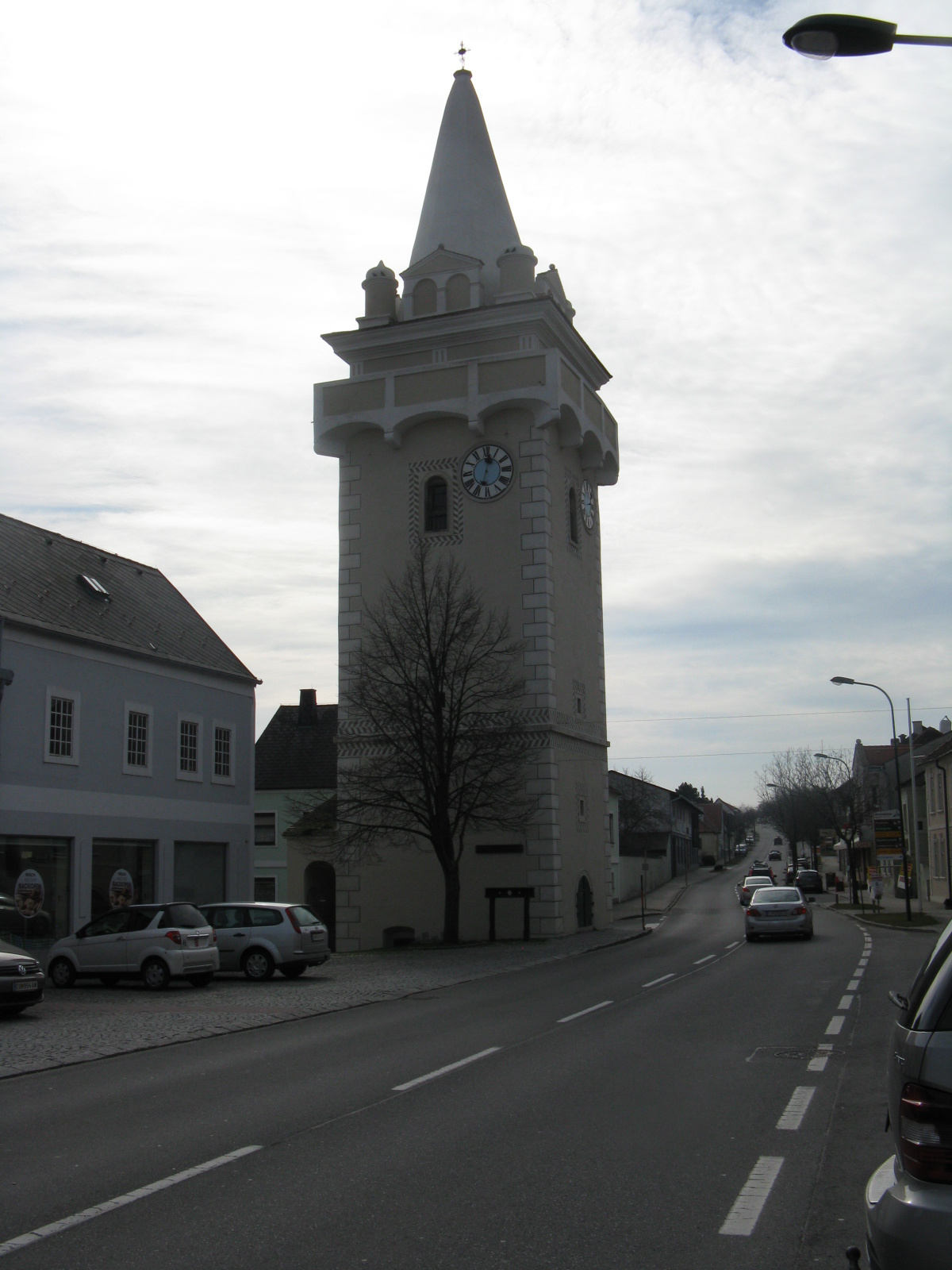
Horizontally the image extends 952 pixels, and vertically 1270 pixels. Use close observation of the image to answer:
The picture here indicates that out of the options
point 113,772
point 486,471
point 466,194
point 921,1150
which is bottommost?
point 921,1150

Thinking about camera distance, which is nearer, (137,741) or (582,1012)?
(582,1012)

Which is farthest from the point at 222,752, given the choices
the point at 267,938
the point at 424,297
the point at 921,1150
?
the point at 921,1150

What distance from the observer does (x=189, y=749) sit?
115ft

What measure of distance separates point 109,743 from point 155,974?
9.34 meters

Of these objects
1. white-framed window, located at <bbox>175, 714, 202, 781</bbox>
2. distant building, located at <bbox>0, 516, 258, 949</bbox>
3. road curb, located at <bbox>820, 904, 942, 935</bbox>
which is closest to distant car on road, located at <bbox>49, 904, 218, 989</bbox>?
distant building, located at <bbox>0, 516, 258, 949</bbox>

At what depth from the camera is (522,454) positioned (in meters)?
39.1

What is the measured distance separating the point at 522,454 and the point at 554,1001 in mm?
23000

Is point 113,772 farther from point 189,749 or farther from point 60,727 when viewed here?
point 189,749

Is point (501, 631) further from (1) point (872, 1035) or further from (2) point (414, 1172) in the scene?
(2) point (414, 1172)

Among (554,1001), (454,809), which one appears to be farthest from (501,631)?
(554,1001)

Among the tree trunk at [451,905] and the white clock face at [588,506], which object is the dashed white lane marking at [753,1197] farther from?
the white clock face at [588,506]

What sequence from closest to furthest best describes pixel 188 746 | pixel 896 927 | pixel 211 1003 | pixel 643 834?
1. pixel 211 1003
2. pixel 188 746
3. pixel 896 927
4. pixel 643 834

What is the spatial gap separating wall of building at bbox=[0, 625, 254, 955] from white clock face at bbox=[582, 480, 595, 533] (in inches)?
515

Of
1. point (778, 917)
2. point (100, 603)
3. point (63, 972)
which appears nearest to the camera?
point (63, 972)
